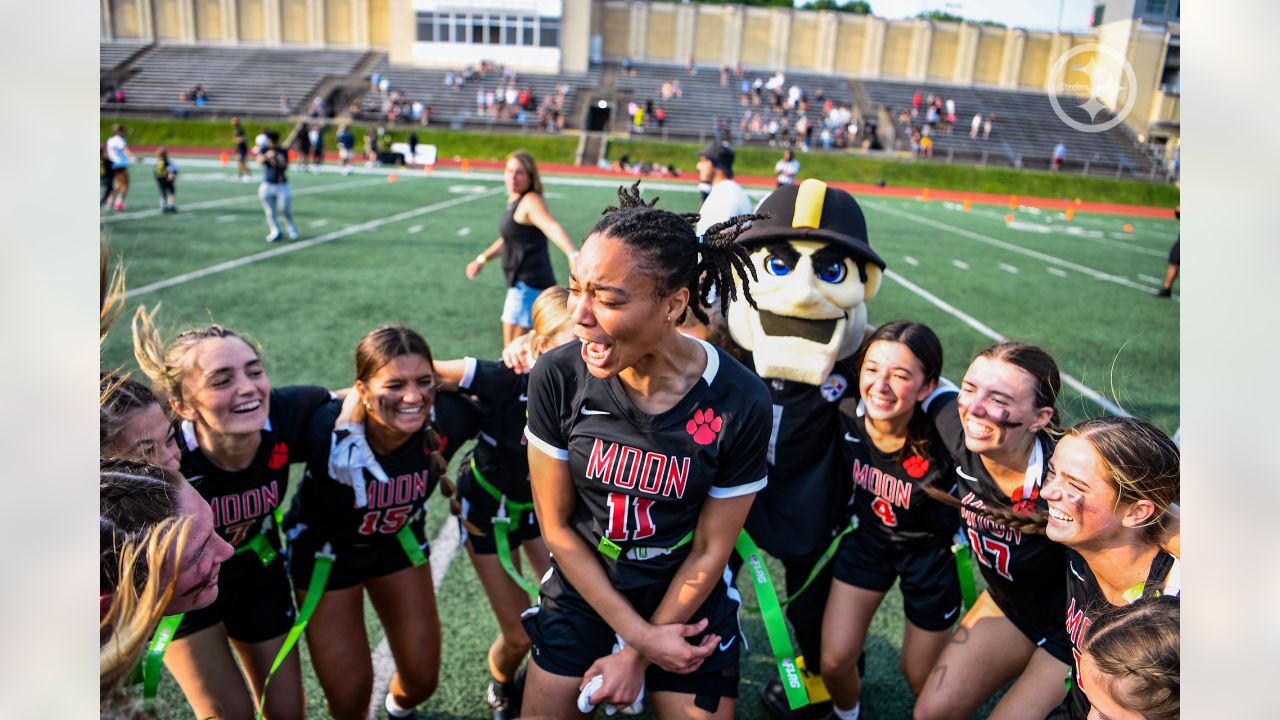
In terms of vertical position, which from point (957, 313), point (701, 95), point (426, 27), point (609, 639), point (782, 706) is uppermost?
point (426, 27)

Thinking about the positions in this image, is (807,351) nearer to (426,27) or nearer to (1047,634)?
(1047,634)

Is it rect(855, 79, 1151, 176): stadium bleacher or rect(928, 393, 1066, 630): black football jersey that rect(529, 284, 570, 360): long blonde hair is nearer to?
rect(928, 393, 1066, 630): black football jersey

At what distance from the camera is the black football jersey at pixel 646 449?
2.24 m

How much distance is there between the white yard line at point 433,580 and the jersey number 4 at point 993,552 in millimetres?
2182

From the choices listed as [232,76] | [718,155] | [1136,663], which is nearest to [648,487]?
[1136,663]

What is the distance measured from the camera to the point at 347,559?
3.07m

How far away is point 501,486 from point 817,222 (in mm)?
1731

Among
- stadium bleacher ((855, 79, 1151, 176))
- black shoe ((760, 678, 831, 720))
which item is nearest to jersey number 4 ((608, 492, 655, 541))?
black shoe ((760, 678, 831, 720))

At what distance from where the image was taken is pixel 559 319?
3086 millimetres

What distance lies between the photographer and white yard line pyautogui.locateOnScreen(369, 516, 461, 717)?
3.36m
